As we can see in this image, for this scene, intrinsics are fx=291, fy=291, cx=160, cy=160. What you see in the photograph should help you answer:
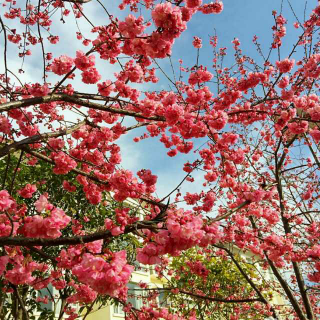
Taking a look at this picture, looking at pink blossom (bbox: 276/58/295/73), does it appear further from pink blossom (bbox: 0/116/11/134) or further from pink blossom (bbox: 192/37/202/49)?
pink blossom (bbox: 0/116/11/134)

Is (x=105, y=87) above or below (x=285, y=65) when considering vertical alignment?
below

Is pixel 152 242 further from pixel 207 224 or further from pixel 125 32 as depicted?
pixel 125 32

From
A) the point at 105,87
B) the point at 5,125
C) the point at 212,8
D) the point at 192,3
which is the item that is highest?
the point at 212,8

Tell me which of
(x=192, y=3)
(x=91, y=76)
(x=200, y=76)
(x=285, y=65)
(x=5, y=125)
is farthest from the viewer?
(x=285, y=65)

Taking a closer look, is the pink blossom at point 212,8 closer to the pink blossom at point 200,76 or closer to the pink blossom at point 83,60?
the pink blossom at point 200,76

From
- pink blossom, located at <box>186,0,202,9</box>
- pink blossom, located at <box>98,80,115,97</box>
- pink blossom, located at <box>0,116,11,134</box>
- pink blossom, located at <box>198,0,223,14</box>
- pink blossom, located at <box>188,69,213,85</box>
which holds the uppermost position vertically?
pink blossom, located at <box>198,0,223,14</box>

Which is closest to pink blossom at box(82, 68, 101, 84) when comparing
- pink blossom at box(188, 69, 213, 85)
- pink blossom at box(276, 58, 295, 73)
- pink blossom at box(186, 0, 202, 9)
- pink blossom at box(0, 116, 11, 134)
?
pink blossom at box(0, 116, 11, 134)

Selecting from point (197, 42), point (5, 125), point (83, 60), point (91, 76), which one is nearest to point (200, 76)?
point (197, 42)

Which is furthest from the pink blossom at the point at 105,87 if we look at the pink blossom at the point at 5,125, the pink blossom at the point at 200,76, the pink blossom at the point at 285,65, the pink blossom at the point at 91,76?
the pink blossom at the point at 285,65

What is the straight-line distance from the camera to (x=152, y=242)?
99.5 inches

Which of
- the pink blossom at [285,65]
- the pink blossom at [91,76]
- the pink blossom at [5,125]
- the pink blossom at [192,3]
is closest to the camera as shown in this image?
the pink blossom at [192,3]

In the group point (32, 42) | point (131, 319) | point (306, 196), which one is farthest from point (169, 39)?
point (306, 196)

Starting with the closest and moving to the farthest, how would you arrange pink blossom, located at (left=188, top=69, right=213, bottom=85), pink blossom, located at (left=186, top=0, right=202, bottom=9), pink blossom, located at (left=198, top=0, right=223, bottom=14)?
1. pink blossom, located at (left=186, top=0, right=202, bottom=9)
2. pink blossom, located at (left=198, top=0, right=223, bottom=14)
3. pink blossom, located at (left=188, top=69, right=213, bottom=85)

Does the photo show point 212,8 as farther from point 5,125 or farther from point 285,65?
point 5,125
